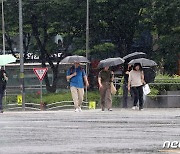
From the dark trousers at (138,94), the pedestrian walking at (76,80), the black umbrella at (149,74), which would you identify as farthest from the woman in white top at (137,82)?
the black umbrella at (149,74)

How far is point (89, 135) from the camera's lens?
36.6ft

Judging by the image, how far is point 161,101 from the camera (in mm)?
24656

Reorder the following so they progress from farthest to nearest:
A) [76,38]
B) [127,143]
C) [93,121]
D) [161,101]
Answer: [76,38] < [161,101] < [93,121] < [127,143]

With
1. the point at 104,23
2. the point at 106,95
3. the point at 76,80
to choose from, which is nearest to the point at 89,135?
the point at 76,80

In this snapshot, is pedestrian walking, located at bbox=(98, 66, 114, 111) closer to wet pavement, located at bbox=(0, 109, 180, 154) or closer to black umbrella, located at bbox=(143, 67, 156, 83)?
wet pavement, located at bbox=(0, 109, 180, 154)

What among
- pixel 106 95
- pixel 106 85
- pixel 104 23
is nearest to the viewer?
pixel 106 85

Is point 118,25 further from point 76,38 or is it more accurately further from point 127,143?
point 127,143

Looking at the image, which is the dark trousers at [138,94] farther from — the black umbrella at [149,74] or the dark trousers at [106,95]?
the black umbrella at [149,74]

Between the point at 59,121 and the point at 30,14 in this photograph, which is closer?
the point at 59,121

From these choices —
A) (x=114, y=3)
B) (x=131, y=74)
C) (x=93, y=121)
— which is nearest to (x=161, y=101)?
(x=131, y=74)

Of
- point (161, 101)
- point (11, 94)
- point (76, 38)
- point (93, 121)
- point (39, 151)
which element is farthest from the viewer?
point (76, 38)

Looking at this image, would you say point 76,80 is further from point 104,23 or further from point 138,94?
point 104,23

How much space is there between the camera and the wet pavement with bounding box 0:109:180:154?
9445 millimetres

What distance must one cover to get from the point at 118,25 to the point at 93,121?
998 inches
